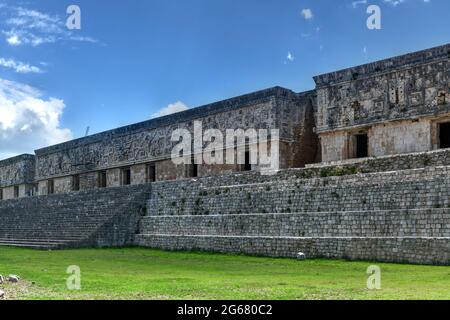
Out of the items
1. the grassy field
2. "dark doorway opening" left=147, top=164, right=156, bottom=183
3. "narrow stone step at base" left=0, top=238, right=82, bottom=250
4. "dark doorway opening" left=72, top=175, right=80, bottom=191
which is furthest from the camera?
"dark doorway opening" left=72, top=175, right=80, bottom=191

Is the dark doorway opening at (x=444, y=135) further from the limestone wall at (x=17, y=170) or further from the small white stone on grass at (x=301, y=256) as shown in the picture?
the limestone wall at (x=17, y=170)

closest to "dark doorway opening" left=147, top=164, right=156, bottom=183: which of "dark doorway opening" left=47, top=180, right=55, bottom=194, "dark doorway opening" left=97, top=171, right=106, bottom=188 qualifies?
"dark doorway opening" left=97, top=171, right=106, bottom=188

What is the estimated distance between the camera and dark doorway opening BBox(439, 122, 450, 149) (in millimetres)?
16328

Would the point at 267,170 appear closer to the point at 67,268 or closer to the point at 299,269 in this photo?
the point at 299,269

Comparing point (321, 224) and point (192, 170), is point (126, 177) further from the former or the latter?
point (321, 224)

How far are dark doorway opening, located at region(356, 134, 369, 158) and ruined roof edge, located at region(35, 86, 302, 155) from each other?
3575 mm

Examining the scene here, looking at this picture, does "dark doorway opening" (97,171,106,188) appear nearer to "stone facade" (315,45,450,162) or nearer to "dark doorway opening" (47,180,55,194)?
"dark doorway opening" (47,180,55,194)

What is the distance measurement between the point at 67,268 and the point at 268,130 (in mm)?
10024

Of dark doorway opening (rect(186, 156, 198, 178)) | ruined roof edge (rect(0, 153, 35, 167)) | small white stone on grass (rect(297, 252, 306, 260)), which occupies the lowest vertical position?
small white stone on grass (rect(297, 252, 306, 260))

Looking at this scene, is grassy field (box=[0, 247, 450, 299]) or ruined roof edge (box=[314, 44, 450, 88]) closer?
grassy field (box=[0, 247, 450, 299])

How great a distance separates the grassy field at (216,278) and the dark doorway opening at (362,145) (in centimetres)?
586

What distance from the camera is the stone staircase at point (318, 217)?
12398 mm
